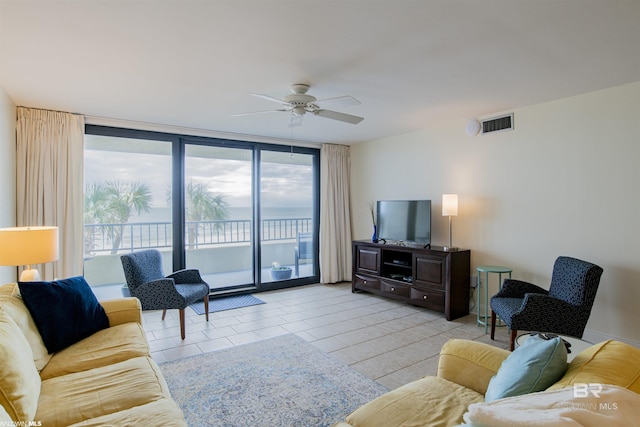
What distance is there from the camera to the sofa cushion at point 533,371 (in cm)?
125

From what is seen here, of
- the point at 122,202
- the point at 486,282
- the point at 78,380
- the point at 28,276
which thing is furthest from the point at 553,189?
the point at 122,202

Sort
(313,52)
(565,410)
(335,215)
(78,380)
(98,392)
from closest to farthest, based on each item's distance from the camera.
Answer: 1. (565,410)
2. (98,392)
3. (78,380)
4. (313,52)
5. (335,215)

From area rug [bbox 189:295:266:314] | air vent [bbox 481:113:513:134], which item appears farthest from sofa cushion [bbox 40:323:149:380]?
air vent [bbox 481:113:513:134]

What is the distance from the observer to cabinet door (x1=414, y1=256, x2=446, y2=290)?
165 inches

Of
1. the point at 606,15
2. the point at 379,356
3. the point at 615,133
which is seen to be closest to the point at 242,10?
the point at 606,15

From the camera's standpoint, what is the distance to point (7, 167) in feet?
11.1

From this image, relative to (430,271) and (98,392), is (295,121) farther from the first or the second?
(98,392)

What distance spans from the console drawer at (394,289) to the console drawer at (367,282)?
0.10m

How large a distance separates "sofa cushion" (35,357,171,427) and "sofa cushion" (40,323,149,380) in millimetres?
71

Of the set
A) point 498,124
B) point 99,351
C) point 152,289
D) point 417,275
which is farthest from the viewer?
point 417,275

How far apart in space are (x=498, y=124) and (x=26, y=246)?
4672mm

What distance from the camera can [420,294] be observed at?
4.44m

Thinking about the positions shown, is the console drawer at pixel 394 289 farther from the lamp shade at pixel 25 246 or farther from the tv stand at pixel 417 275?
the lamp shade at pixel 25 246

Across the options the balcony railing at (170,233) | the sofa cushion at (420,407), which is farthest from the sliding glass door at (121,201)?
the sofa cushion at (420,407)
